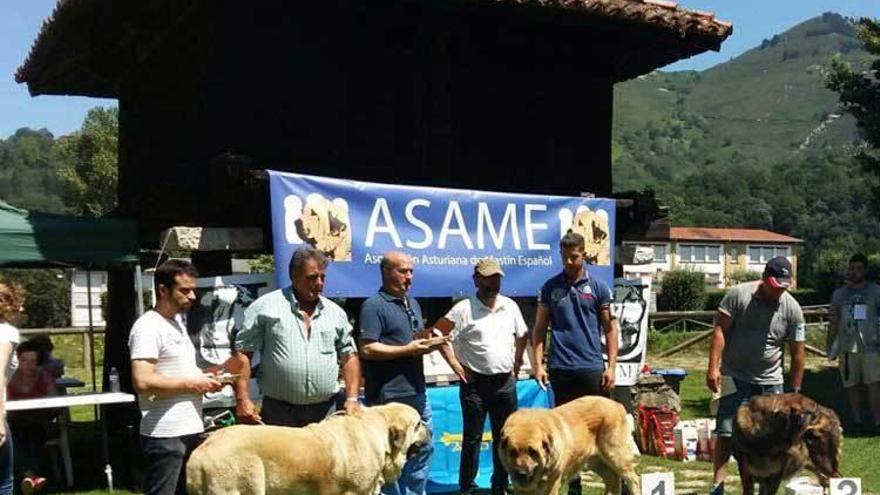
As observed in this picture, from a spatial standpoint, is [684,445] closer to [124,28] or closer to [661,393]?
[661,393]

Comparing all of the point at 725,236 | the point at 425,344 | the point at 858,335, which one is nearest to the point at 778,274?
the point at 425,344

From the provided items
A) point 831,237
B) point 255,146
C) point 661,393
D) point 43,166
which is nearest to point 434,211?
point 255,146

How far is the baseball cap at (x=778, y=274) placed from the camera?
673 cm

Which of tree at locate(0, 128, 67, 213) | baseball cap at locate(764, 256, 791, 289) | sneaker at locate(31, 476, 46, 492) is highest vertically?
tree at locate(0, 128, 67, 213)

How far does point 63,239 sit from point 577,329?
15.3ft

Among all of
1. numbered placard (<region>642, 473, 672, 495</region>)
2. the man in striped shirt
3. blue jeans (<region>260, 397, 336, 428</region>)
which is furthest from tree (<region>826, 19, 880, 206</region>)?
blue jeans (<region>260, 397, 336, 428</region>)

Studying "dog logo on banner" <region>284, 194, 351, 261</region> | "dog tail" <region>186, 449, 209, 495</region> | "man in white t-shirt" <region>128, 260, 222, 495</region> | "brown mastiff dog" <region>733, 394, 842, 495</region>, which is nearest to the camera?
"dog tail" <region>186, 449, 209, 495</region>

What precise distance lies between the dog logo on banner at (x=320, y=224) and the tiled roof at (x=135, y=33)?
215 centimetres

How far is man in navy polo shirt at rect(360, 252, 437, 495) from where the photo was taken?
6078 millimetres

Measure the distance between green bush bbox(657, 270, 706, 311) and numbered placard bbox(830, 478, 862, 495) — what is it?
136 ft

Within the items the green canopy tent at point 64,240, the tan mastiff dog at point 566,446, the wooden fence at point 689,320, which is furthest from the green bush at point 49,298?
the tan mastiff dog at point 566,446

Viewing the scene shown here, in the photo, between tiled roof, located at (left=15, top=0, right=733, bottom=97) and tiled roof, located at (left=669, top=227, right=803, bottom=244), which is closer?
tiled roof, located at (left=15, top=0, right=733, bottom=97)

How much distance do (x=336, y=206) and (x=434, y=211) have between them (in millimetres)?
988

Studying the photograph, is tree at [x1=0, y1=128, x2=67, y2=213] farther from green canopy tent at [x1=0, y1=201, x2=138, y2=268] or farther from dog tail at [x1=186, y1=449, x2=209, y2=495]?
dog tail at [x1=186, y1=449, x2=209, y2=495]
